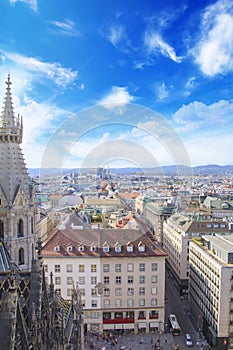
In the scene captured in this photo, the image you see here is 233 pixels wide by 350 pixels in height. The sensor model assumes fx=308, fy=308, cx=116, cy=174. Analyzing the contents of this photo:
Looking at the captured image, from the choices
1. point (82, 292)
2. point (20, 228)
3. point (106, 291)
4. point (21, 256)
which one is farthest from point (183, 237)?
point (20, 228)

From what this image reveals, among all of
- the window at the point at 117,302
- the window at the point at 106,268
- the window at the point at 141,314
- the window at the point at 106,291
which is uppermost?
the window at the point at 106,268

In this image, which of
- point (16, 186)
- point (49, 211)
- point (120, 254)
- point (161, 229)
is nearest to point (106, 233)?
point (120, 254)

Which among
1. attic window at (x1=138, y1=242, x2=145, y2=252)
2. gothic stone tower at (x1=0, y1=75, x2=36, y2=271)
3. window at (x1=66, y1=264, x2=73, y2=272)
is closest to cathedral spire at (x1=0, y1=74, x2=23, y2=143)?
gothic stone tower at (x1=0, y1=75, x2=36, y2=271)

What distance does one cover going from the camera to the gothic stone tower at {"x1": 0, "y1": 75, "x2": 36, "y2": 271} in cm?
2703

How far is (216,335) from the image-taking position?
47125 millimetres

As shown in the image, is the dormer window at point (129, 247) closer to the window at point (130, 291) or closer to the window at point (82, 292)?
the window at point (130, 291)

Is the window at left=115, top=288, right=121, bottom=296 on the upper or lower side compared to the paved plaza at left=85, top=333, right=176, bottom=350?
upper

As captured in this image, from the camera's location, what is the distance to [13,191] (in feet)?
90.3

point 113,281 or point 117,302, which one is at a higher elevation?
point 113,281

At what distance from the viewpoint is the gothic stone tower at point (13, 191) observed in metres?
27.0

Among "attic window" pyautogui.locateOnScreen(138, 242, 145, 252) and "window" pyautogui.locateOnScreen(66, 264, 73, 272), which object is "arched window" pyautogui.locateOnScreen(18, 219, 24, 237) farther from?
"attic window" pyautogui.locateOnScreen(138, 242, 145, 252)

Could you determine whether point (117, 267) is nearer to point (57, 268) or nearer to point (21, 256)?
point (57, 268)

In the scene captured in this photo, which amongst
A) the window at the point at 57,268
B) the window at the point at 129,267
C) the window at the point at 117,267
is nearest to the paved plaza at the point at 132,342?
the window at the point at 117,267

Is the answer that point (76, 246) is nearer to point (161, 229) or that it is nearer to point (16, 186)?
point (16, 186)
